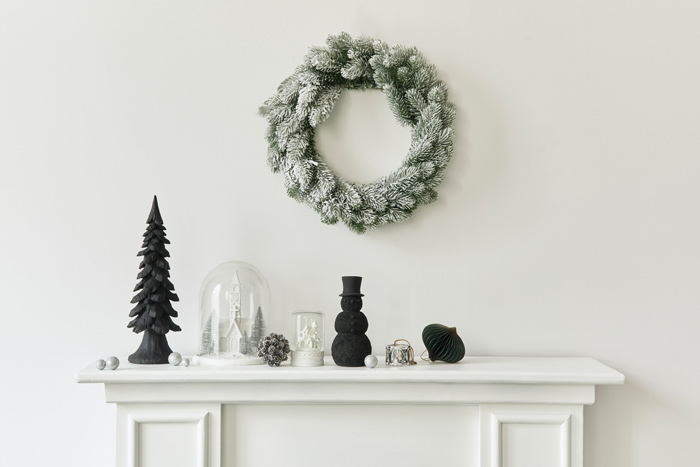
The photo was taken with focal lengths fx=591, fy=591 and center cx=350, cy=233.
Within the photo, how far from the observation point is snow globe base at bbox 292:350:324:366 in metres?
1.29

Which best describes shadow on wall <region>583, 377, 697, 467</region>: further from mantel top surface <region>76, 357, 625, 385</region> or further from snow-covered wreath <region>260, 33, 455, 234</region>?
snow-covered wreath <region>260, 33, 455, 234</region>

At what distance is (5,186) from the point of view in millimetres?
1465

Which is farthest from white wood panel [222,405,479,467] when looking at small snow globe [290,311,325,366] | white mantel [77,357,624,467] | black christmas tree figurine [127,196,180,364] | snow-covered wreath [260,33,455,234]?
snow-covered wreath [260,33,455,234]

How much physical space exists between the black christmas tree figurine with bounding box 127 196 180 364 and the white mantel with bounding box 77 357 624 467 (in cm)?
4

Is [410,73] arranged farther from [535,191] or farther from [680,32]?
[680,32]

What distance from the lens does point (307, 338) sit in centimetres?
131

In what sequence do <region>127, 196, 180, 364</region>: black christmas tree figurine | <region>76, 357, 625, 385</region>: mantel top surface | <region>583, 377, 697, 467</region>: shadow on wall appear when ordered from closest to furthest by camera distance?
<region>76, 357, 625, 385</region>: mantel top surface, <region>127, 196, 180, 364</region>: black christmas tree figurine, <region>583, 377, 697, 467</region>: shadow on wall

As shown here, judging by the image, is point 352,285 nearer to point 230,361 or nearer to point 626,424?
point 230,361

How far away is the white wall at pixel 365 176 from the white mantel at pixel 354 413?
0.62 feet

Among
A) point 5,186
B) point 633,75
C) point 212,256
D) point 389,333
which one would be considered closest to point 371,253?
point 389,333

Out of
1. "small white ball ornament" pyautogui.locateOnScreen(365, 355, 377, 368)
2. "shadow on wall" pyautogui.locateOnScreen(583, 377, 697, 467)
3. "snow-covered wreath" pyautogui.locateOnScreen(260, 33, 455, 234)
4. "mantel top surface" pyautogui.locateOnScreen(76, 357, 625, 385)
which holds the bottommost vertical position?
"shadow on wall" pyautogui.locateOnScreen(583, 377, 697, 467)

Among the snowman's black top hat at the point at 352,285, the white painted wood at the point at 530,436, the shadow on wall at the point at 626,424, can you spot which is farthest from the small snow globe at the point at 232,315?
the shadow on wall at the point at 626,424

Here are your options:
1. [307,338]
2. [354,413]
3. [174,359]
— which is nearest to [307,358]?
[307,338]

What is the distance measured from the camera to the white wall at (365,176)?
145 centimetres
